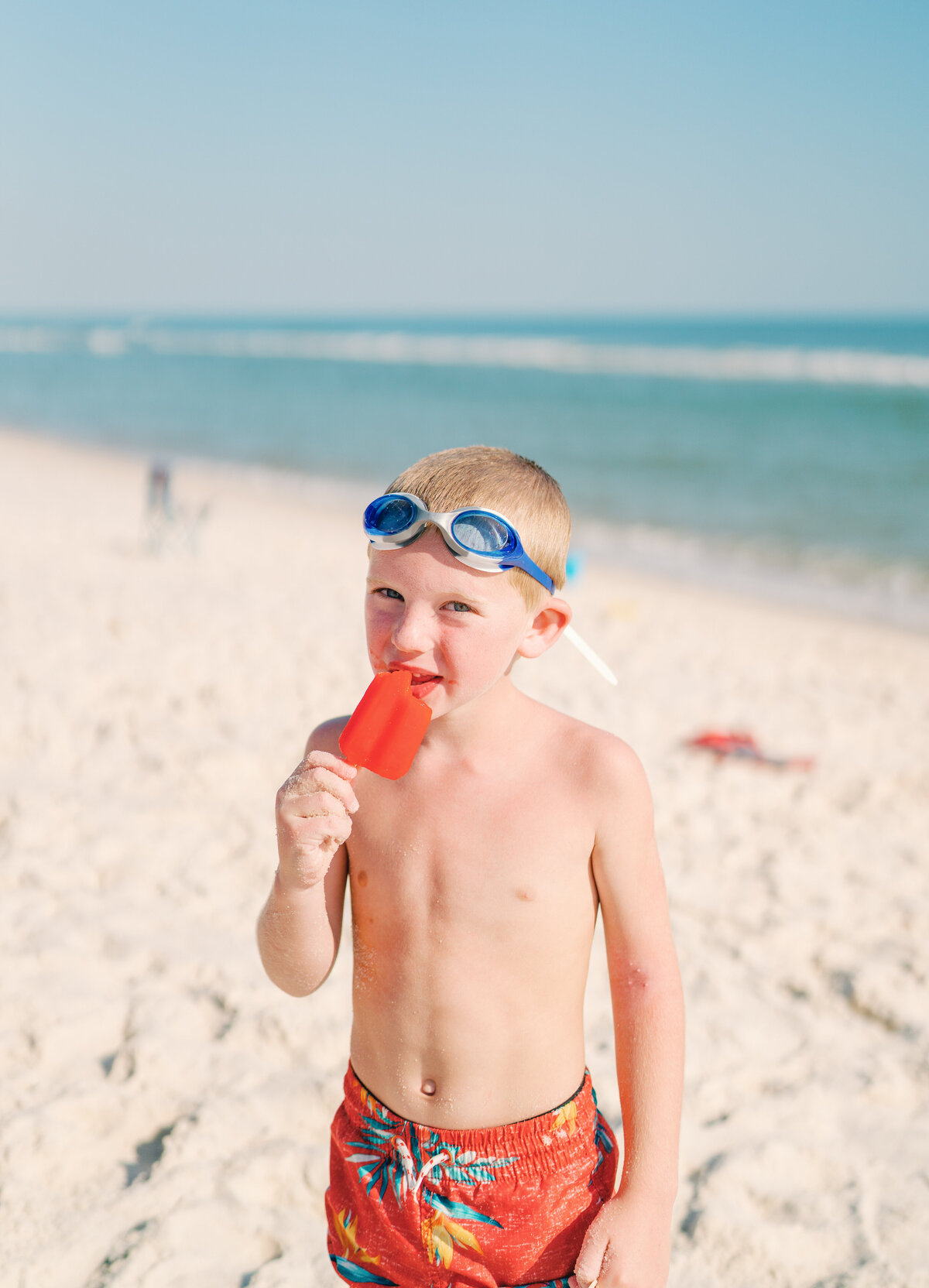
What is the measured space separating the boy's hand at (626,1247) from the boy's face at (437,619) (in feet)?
2.49

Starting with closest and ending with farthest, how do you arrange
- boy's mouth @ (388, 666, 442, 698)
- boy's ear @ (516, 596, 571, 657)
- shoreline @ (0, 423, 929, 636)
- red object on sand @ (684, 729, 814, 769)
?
1. boy's mouth @ (388, 666, 442, 698)
2. boy's ear @ (516, 596, 571, 657)
3. red object on sand @ (684, 729, 814, 769)
4. shoreline @ (0, 423, 929, 636)

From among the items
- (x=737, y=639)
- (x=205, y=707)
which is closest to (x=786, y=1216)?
(x=205, y=707)

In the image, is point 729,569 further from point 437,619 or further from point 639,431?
point 639,431

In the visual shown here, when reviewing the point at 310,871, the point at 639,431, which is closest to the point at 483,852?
the point at 310,871

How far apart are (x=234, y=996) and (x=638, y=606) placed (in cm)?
648

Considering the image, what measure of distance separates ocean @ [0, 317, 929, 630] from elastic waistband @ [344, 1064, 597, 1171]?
8725mm

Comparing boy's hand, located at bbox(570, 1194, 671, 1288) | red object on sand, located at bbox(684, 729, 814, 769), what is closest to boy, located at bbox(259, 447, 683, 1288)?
boy's hand, located at bbox(570, 1194, 671, 1288)

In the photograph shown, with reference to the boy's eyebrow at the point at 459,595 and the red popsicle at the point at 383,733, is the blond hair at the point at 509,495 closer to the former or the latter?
the boy's eyebrow at the point at 459,595

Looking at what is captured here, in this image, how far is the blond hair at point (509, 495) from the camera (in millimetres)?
1504

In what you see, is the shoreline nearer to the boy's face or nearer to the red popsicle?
the boy's face

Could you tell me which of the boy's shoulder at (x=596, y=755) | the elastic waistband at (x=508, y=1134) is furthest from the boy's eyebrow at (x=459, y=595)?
the elastic waistband at (x=508, y=1134)

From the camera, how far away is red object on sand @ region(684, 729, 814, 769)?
5.16m

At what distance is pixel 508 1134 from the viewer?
155 centimetres

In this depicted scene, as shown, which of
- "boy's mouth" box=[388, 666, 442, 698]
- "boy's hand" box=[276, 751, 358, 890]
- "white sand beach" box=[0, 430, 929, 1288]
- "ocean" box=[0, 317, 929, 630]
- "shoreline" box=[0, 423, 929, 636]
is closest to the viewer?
"boy's hand" box=[276, 751, 358, 890]
